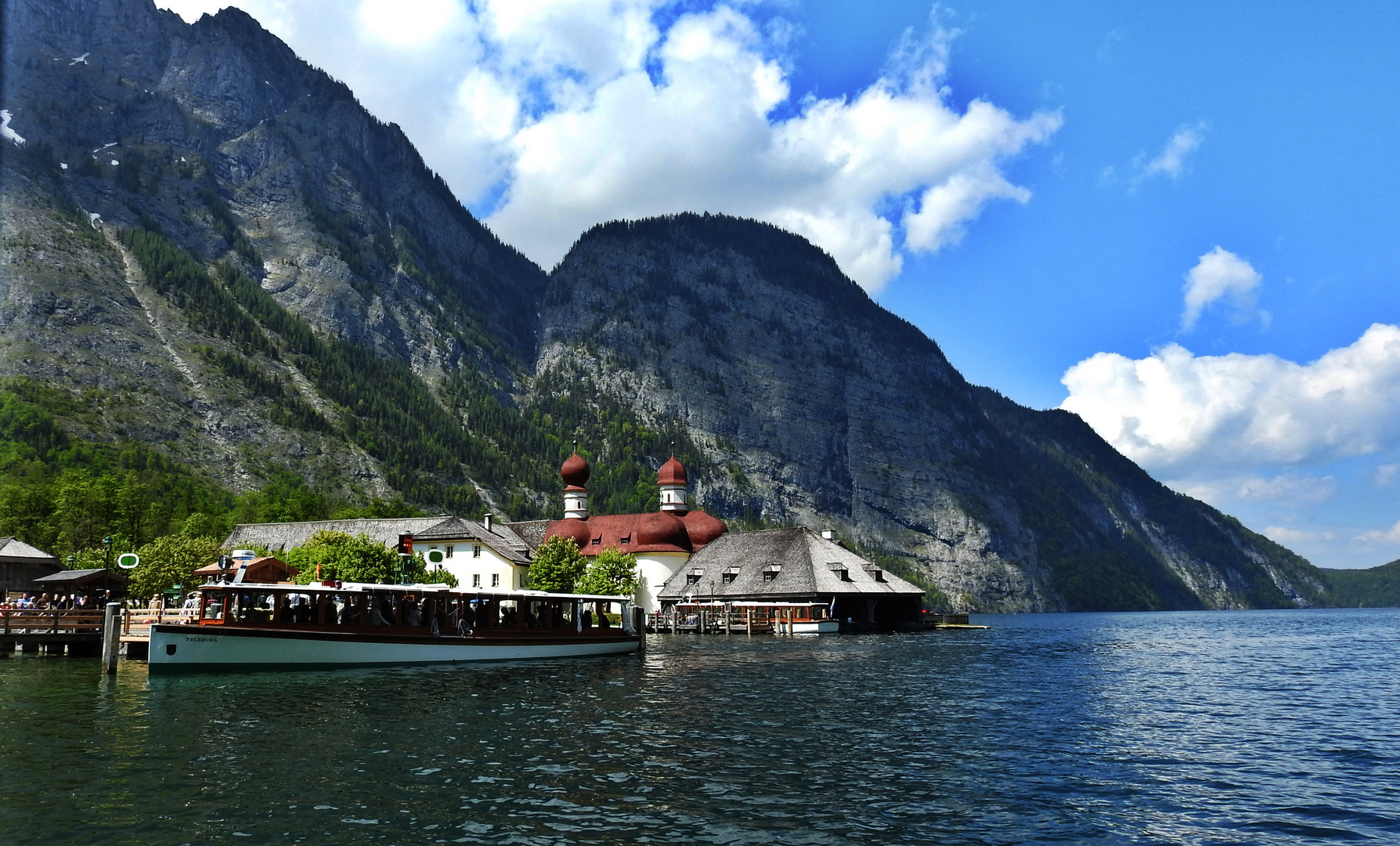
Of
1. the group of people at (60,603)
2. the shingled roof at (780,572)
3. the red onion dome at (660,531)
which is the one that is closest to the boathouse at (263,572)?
the group of people at (60,603)

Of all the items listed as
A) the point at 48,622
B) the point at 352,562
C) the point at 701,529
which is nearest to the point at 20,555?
the point at 352,562

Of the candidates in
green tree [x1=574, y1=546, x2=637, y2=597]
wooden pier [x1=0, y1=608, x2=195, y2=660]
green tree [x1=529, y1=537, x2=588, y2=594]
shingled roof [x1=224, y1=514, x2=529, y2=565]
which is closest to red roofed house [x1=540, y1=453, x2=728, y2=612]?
shingled roof [x1=224, y1=514, x2=529, y2=565]

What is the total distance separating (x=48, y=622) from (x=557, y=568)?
144 ft

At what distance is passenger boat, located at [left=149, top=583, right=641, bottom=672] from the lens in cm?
4756

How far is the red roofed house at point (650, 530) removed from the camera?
118 metres

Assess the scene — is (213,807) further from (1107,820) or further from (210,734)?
(1107,820)

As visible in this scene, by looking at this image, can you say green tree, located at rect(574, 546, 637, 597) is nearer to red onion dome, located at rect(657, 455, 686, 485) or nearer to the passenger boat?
the passenger boat

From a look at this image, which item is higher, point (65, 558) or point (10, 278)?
point (10, 278)

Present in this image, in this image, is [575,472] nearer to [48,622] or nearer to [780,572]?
[780,572]

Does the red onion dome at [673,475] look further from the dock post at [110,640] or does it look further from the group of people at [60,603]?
the dock post at [110,640]

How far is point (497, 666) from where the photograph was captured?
54875 millimetres

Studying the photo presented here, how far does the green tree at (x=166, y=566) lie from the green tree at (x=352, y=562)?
27.6 feet

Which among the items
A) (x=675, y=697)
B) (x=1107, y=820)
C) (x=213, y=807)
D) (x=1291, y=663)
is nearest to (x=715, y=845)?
(x=1107, y=820)

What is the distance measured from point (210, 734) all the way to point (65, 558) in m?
93.3
